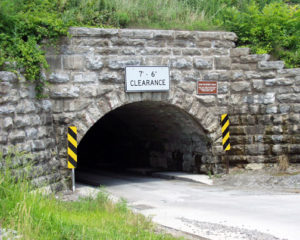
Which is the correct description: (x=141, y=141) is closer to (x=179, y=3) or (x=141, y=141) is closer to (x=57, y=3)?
(x=179, y=3)

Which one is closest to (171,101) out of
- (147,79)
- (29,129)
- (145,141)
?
(147,79)

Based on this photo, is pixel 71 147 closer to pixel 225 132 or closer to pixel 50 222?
pixel 225 132

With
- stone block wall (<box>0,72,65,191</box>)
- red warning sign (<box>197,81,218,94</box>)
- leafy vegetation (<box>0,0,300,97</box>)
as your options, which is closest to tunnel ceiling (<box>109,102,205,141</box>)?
red warning sign (<box>197,81,218,94</box>)

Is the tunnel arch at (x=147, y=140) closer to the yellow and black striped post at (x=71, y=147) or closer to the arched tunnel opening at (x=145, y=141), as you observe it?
the arched tunnel opening at (x=145, y=141)

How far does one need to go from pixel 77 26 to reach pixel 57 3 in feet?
3.34

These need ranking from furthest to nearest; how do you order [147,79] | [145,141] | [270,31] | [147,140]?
[145,141] < [147,140] < [270,31] < [147,79]

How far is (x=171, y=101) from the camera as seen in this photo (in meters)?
11.4

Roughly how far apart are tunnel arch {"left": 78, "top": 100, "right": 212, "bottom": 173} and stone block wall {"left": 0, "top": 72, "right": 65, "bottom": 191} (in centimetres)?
267

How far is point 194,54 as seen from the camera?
11.6 m

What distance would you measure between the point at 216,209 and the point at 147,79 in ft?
13.8

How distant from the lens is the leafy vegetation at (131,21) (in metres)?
9.14

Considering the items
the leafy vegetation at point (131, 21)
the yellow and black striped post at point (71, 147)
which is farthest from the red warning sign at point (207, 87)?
the yellow and black striped post at point (71, 147)

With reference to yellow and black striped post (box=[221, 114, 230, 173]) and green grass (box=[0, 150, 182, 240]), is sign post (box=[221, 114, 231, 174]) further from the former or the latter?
green grass (box=[0, 150, 182, 240])

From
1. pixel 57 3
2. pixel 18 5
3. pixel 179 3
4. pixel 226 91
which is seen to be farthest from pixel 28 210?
pixel 179 3
